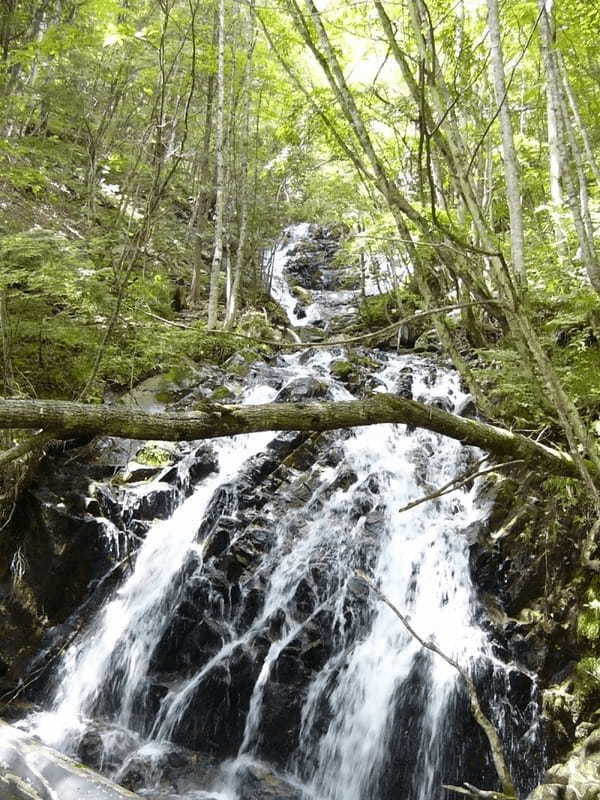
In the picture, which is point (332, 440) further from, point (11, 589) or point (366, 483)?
point (11, 589)

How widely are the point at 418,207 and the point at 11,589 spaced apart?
800 centimetres

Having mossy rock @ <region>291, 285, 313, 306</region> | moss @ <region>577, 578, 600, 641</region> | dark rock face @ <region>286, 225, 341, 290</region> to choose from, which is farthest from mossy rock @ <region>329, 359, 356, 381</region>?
dark rock face @ <region>286, 225, 341, 290</region>

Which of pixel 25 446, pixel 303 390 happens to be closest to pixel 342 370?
pixel 303 390

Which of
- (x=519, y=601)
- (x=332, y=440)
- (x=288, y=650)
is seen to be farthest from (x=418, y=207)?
(x=288, y=650)

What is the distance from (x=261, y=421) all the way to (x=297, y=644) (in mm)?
3762

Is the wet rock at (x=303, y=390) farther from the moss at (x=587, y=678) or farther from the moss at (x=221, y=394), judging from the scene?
the moss at (x=587, y=678)

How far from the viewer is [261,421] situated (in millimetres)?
2879

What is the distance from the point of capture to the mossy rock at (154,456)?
7.64 meters

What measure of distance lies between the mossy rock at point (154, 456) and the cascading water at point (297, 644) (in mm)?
743

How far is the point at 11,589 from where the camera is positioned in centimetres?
625

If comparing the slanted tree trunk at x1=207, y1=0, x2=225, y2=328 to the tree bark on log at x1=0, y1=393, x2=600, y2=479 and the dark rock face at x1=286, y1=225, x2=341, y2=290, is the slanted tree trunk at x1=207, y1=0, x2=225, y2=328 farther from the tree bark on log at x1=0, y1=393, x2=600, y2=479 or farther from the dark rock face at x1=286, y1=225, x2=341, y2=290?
the tree bark on log at x1=0, y1=393, x2=600, y2=479

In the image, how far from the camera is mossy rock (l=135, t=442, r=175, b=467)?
25.1 feet

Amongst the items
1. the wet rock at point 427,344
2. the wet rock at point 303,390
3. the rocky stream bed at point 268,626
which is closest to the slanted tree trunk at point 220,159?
the wet rock at point 303,390

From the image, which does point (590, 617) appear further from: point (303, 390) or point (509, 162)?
point (303, 390)
